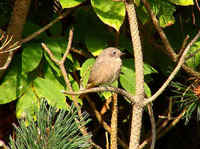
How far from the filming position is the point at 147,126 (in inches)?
101

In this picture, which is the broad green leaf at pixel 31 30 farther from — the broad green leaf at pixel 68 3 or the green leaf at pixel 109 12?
the green leaf at pixel 109 12

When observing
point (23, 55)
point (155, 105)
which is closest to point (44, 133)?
point (23, 55)

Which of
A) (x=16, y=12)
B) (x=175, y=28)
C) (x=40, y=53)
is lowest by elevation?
(x=175, y=28)

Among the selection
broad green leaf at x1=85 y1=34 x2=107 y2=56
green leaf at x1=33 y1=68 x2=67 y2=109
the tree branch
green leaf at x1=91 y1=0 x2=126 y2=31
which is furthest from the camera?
broad green leaf at x1=85 y1=34 x2=107 y2=56

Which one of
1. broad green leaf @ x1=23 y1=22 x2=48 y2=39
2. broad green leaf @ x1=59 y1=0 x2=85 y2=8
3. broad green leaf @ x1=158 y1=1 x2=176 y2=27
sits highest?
broad green leaf @ x1=59 y1=0 x2=85 y2=8

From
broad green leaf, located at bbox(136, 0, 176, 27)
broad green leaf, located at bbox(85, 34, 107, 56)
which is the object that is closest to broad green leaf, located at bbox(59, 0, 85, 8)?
broad green leaf, located at bbox(85, 34, 107, 56)

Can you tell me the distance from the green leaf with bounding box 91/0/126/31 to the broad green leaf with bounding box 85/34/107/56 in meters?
0.28

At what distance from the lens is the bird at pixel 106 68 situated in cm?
209

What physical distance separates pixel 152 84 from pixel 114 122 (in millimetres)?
536

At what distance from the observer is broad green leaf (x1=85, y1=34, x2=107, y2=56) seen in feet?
6.31

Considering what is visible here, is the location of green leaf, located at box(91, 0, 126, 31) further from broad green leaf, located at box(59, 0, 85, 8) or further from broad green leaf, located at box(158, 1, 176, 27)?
broad green leaf, located at box(158, 1, 176, 27)

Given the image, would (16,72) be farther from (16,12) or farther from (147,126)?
(147,126)

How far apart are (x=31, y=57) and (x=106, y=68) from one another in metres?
0.74

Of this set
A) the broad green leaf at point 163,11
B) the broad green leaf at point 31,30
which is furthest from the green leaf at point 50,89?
the broad green leaf at point 163,11
